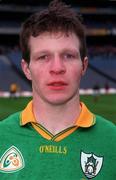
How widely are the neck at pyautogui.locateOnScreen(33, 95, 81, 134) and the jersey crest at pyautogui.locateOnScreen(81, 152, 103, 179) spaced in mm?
207

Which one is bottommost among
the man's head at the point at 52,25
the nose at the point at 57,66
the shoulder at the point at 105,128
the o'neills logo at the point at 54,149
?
the o'neills logo at the point at 54,149

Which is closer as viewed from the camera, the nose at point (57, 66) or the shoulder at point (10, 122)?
the nose at point (57, 66)

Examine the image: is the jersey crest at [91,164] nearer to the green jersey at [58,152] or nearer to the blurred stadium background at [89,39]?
the green jersey at [58,152]

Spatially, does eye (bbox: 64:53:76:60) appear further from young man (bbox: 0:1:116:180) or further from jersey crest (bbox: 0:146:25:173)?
jersey crest (bbox: 0:146:25:173)

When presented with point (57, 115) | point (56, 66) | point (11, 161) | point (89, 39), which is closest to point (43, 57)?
point (56, 66)

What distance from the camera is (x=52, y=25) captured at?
2.60 meters

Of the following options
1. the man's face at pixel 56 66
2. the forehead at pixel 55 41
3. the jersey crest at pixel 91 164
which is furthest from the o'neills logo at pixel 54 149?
the forehead at pixel 55 41

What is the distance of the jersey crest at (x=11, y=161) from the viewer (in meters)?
2.59

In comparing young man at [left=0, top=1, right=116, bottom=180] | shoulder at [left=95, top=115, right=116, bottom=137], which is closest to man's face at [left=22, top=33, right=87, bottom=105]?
young man at [left=0, top=1, right=116, bottom=180]

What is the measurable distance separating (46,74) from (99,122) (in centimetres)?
44

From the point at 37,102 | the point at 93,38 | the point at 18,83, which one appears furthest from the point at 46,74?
the point at 93,38

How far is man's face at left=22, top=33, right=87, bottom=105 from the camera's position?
2.54 metres

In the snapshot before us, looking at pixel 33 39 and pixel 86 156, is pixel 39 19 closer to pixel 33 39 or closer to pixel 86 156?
pixel 33 39

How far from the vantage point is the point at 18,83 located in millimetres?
43000
